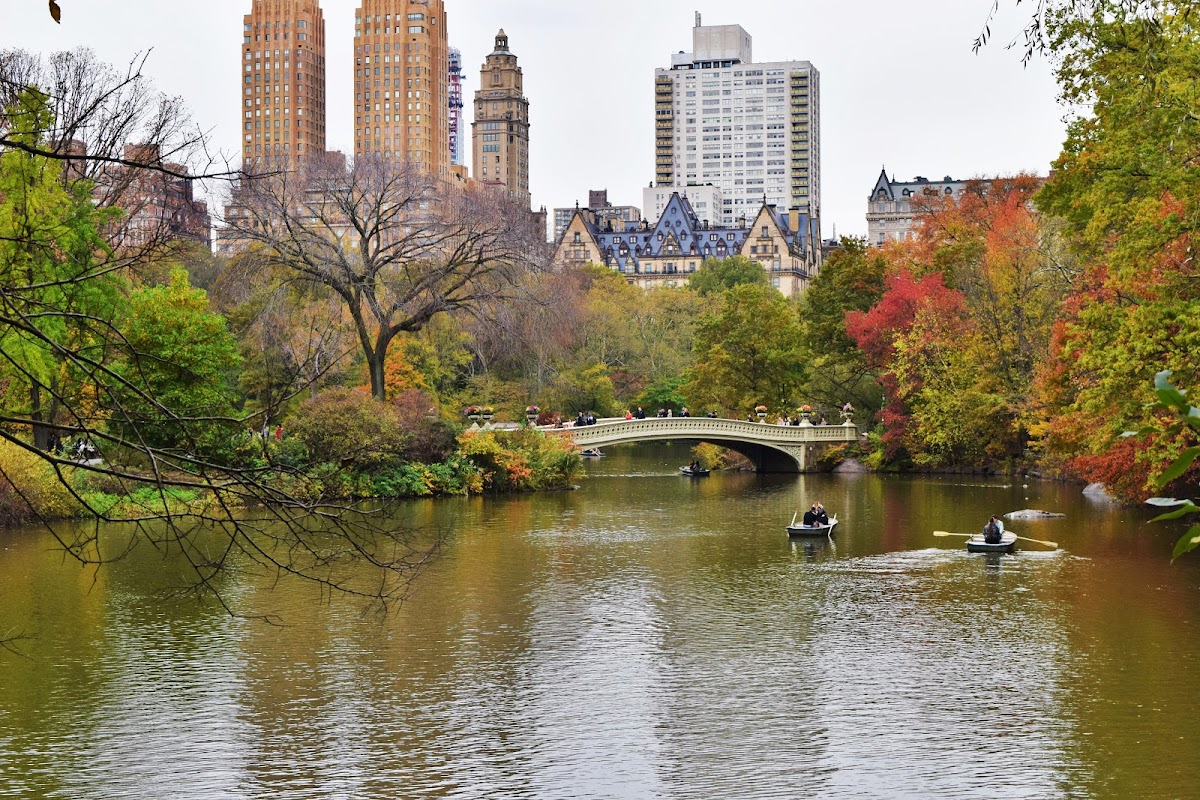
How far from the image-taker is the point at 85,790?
15008 mm

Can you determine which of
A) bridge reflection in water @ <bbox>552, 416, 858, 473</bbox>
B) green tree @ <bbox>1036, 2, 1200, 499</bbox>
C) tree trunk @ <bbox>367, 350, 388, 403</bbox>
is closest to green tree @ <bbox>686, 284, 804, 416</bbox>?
bridge reflection in water @ <bbox>552, 416, 858, 473</bbox>

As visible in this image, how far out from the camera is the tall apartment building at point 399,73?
174 meters

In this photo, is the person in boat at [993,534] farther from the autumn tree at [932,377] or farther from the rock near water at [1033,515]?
the autumn tree at [932,377]

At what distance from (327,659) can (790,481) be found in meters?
34.6

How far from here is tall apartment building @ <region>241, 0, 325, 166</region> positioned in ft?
578

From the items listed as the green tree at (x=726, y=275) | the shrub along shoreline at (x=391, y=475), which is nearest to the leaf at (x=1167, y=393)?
the shrub along shoreline at (x=391, y=475)

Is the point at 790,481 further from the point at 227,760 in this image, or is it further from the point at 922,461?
the point at 227,760

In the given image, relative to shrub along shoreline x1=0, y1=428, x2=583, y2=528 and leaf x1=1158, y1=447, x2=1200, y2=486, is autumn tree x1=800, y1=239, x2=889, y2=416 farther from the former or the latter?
leaf x1=1158, y1=447, x2=1200, y2=486

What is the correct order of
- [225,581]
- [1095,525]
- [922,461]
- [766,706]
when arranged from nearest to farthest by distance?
[766,706], [225,581], [1095,525], [922,461]

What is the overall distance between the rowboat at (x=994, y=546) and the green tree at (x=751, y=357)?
30095 millimetres

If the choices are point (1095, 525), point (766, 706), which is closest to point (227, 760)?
→ point (766, 706)

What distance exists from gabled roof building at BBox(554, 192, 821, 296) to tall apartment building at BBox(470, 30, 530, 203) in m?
47.2

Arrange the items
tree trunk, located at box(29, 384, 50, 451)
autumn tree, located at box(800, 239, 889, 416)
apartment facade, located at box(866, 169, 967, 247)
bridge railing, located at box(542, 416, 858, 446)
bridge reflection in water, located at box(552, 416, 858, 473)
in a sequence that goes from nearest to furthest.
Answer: tree trunk, located at box(29, 384, 50, 451)
bridge railing, located at box(542, 416, 858, 446)
bridge reflection in water, located at box(552, 416, 858, 473)
autumn tree, located at box(800, 239, 889, 416)
apartment facade, located at box(866, 169, 967, 247)

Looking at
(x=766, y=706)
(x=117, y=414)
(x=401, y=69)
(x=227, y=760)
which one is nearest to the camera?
(x=117, y=414)
